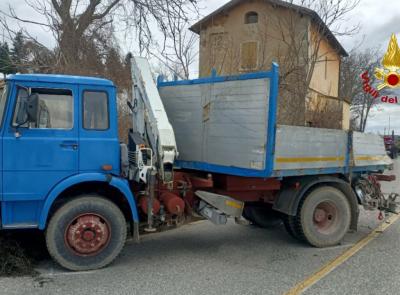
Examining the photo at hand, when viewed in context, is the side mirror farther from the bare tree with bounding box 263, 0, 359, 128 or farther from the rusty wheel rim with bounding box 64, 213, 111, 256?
the bare tree with bounding box 263, 0, 359, 128

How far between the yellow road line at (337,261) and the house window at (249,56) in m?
10.4

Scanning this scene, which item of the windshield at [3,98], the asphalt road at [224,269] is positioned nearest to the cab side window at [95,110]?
the windshield at [3,98]

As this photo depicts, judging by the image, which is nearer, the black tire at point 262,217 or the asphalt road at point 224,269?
the asphalt road at point 224,269

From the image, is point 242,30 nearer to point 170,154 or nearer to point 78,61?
point 78,61

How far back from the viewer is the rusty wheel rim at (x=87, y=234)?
5256 mm

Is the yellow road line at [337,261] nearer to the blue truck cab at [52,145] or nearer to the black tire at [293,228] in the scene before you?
the black tire at [293,228]

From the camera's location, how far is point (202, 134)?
6.51 meters

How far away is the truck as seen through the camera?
5.09 m

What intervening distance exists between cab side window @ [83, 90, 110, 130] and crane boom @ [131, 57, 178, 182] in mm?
611

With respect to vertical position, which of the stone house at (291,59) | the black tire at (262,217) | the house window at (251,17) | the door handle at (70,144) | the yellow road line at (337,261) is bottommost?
the yellow road line at (337,261)

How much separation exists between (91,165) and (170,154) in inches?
40.4

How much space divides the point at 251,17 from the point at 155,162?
21997mm

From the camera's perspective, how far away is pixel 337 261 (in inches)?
237

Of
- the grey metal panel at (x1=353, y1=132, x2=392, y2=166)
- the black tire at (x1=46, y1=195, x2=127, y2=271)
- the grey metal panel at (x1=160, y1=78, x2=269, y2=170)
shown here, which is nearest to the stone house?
the grey metal panel at (x1=353, y1=132, x2=392, y2=166)
